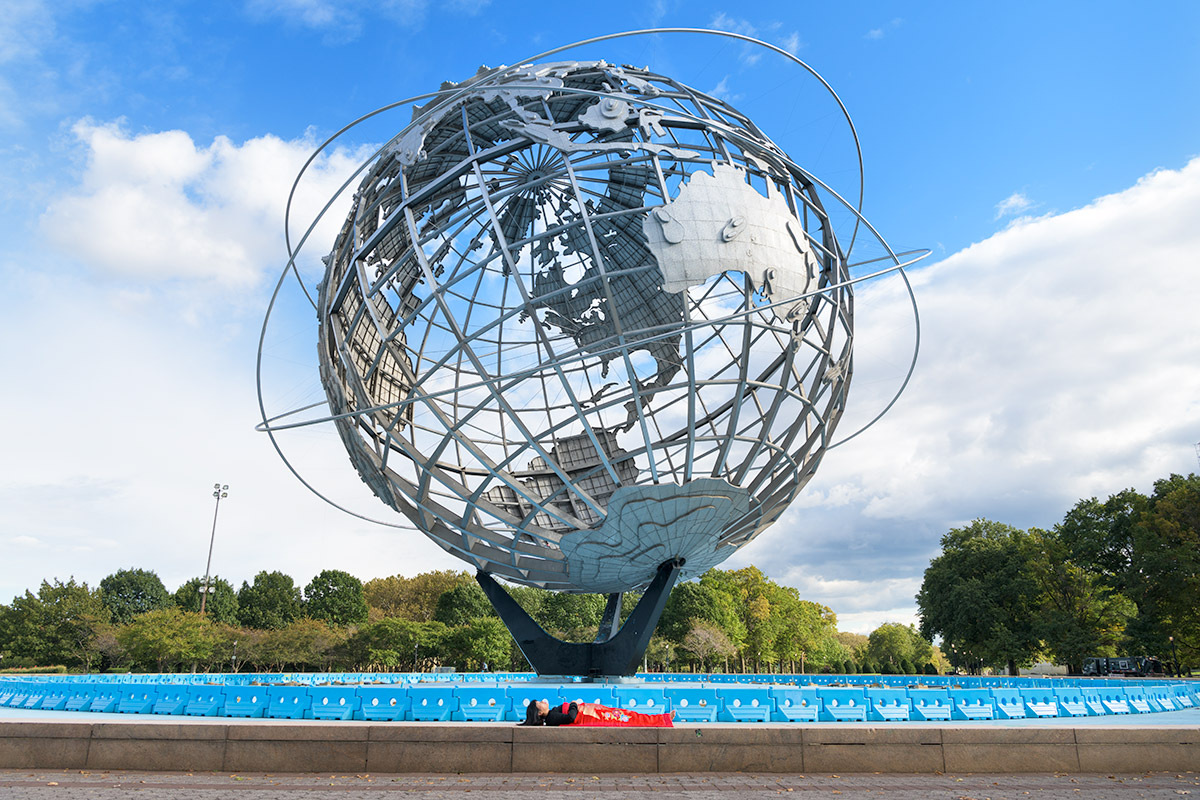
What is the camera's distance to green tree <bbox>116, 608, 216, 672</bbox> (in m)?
44.0

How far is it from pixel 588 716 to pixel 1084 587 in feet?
143

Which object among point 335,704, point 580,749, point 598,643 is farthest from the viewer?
point 598,643

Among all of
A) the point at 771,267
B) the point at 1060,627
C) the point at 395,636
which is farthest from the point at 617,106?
the point at 395,636

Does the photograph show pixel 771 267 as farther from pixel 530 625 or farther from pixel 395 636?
pixel 395 636

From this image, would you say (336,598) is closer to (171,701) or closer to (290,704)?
(171,701)

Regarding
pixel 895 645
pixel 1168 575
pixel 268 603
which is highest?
pixel 1168 575

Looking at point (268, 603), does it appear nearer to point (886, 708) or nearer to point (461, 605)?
point (461, 605)

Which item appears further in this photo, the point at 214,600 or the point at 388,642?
the point at 214,600

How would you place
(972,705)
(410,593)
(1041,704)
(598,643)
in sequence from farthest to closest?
(410,593), (598,643), (1041,704), (972,705)

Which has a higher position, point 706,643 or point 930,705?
point 930,705

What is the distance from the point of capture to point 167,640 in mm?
43781

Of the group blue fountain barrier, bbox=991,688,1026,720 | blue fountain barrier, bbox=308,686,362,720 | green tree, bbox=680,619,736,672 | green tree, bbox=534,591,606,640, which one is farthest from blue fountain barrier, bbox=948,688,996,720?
green tree, bbox=534,591,606,640

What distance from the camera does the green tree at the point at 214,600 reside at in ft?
218

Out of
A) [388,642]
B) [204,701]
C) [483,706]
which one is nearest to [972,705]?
[483,706]
